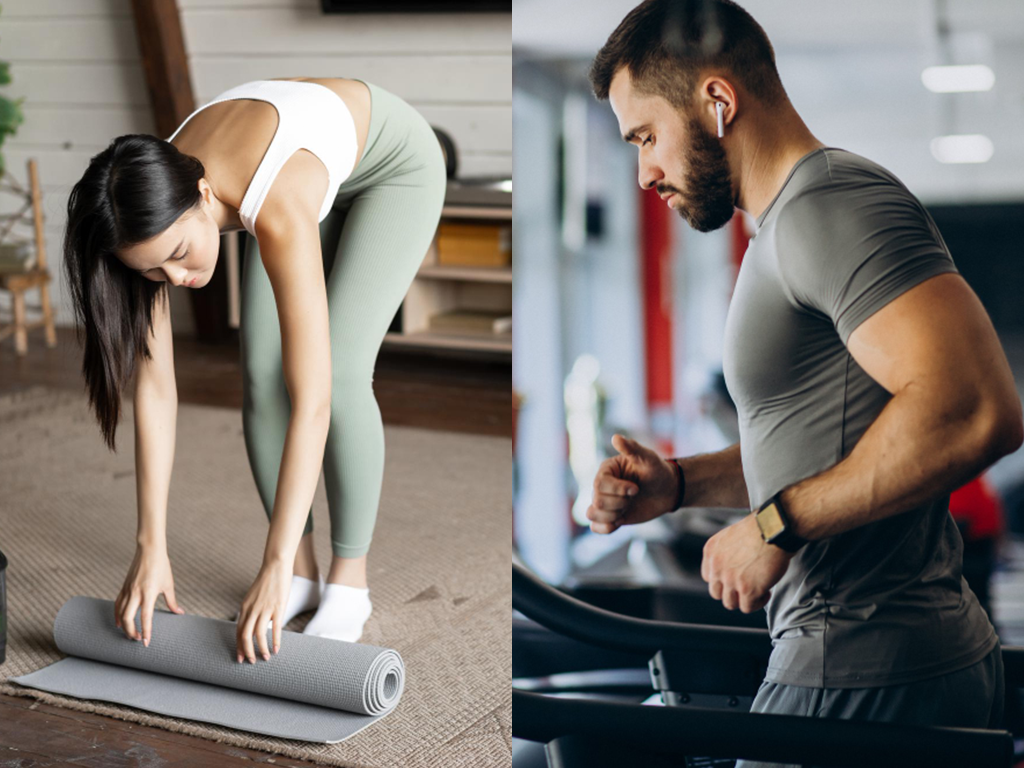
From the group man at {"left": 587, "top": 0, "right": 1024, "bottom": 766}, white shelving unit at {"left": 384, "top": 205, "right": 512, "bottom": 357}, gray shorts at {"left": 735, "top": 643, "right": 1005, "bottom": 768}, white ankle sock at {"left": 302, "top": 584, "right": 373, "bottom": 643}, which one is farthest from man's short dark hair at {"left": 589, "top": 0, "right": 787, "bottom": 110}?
white shelving unit at {"left": 384, "top": 205, "right": 512, "bottom": 357}

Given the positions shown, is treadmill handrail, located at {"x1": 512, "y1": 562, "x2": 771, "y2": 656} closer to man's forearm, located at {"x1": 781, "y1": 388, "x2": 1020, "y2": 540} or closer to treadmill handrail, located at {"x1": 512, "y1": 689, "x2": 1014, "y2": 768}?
treadmill handrail, located at {"x1": 512, "y1": 689, "x2": 1014, "y2": 768}

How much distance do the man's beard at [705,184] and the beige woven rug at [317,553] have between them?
0.62 m

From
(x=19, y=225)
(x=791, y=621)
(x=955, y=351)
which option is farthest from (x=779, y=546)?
(x=19, y=225)

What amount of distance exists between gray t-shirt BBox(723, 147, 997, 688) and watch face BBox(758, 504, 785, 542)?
0.01 meters

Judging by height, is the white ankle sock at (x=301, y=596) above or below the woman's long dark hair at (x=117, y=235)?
below

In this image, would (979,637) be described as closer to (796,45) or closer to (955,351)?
(955,351)

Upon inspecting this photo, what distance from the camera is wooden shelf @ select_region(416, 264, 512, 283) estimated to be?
9.84 ft

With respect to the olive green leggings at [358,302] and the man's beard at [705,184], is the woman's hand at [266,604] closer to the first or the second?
the olive green leggings at [358,302]

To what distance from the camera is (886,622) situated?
762 mm

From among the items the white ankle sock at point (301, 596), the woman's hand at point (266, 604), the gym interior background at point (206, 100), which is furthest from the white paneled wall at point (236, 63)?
the woman's hand at point (266, 604)

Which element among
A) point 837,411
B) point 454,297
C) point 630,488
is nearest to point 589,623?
point 630,488

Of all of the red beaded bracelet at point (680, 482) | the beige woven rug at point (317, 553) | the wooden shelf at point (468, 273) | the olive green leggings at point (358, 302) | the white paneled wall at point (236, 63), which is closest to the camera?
the red beaded bracelet at point (680, 482)

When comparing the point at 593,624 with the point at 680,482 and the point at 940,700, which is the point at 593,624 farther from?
the point at 940,700

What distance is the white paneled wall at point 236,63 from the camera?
10.3ft
